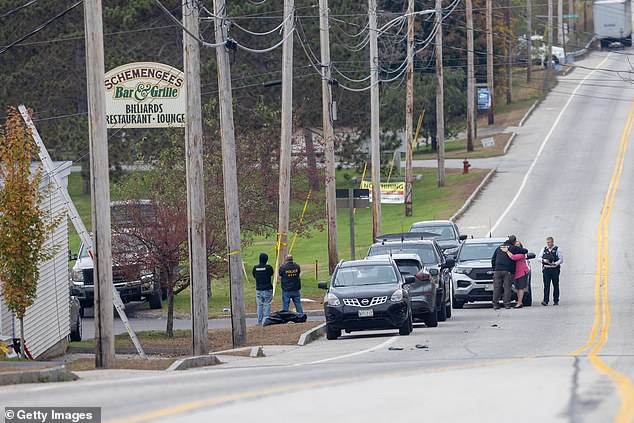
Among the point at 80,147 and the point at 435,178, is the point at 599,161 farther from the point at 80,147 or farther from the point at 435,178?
the point at 80,147

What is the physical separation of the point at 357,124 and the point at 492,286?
3888 cm

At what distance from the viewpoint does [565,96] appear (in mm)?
97188

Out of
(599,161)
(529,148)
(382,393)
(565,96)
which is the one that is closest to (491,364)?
(382,393)

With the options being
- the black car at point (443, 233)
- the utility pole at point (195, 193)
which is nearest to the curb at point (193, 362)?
the utility pole at point (195, 193)

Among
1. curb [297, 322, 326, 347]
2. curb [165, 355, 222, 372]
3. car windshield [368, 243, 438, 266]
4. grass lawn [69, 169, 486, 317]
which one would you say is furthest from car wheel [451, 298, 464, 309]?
curb [165, 355, 222, 372]

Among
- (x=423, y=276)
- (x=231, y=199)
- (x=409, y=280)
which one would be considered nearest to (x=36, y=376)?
(x=231, y=199)

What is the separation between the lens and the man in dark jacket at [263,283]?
28.4m

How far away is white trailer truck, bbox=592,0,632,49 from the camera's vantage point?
107 m

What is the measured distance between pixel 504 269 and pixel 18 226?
13.4 meters

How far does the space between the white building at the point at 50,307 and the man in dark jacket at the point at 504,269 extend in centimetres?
1087

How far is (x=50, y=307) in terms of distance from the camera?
26891 millimetres

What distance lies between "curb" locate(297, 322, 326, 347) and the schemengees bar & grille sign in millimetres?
6171

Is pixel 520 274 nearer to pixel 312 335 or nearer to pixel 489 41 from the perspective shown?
pixel 312 335

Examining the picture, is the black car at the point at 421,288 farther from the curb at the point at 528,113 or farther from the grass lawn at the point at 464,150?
the curb at the point at 528,113
